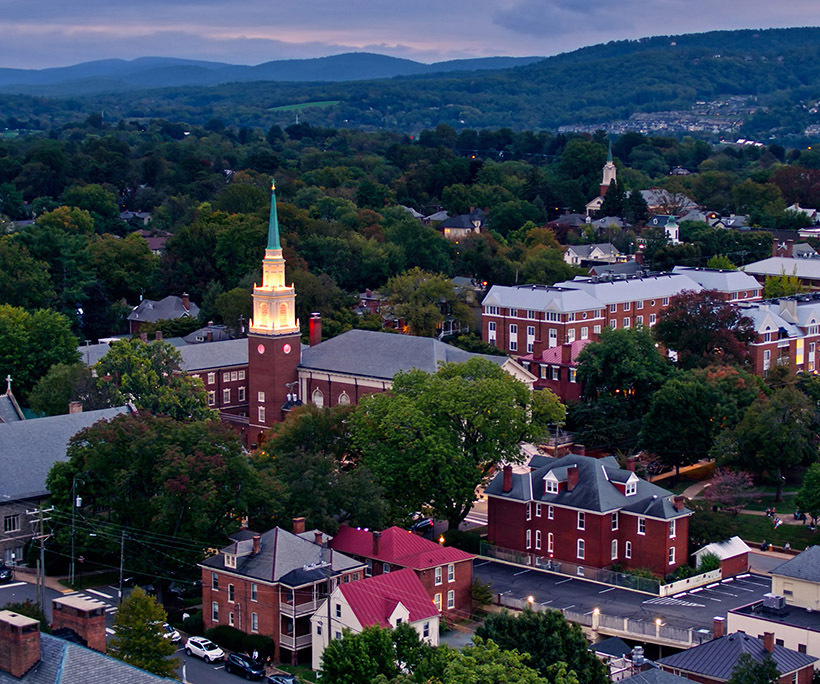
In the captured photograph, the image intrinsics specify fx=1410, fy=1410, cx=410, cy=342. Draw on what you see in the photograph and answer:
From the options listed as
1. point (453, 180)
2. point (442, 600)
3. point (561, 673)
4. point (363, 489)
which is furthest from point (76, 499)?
point (453, 180)

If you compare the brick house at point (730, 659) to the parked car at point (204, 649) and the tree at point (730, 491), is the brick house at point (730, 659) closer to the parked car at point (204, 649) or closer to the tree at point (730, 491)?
the parked car at point (204, 649)

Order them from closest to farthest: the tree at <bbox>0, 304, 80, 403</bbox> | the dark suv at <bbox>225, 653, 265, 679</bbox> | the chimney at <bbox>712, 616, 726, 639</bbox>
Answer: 1. the dark suv at <bbox>225, 653, 265, 679</bbox>
2. the chimney at <bbox>712, 616, 726, 639</bbox>
3. the tree at <bbox>0, 304, 80, 403</bbox>

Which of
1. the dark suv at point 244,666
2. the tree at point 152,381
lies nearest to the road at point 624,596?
the dark suv at point 244,666

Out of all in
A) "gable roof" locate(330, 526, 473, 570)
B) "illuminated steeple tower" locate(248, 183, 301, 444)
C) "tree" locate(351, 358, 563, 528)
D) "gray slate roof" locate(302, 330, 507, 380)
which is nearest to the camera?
"gable roof" locate(330, 526, 473, 570)

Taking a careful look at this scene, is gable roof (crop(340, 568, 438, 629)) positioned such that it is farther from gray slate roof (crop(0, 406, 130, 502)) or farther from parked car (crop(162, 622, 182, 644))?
gray slate roof (crop(0, 406, 130, 502))

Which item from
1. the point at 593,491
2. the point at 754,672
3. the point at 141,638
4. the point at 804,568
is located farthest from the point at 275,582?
the point at 804,568

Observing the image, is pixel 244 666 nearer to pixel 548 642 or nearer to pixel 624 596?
pixel 548 642

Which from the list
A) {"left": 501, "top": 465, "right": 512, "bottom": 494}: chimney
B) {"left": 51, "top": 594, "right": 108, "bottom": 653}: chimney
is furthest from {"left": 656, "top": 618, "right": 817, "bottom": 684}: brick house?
{"left": 51, "top": 594, "right": 108, "bottom": 653}: chimney

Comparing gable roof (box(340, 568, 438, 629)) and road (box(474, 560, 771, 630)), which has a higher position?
gable roof (box(340, 568, 438, 629))
